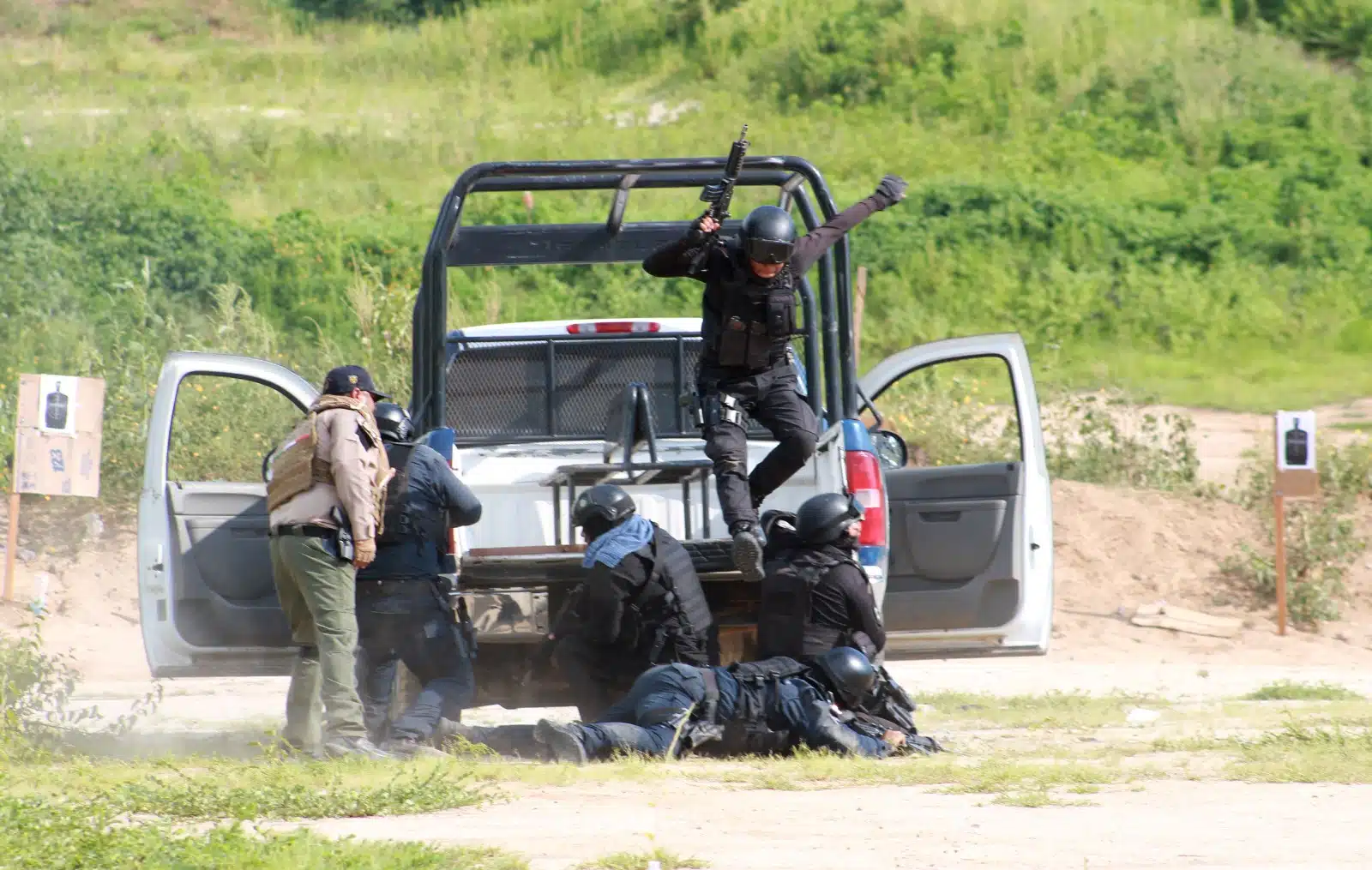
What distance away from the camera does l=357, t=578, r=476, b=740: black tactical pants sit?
7949mm

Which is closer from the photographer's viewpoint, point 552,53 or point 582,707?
point 582,707

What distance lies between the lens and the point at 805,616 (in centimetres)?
780

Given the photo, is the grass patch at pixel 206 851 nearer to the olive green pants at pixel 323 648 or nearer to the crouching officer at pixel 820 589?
the olive green pants at pixel 323 648

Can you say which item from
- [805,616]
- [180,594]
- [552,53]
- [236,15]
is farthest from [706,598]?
[236,15]

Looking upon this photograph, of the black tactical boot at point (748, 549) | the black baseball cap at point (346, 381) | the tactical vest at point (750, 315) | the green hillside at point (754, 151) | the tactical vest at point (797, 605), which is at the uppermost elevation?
the green hillside at point (754, 151)

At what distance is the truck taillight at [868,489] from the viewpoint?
793 cm

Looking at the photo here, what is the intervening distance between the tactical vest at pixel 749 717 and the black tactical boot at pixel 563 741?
1.54 feet

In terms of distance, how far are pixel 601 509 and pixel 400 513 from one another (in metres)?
0.85

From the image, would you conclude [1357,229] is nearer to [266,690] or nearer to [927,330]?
[927,330]

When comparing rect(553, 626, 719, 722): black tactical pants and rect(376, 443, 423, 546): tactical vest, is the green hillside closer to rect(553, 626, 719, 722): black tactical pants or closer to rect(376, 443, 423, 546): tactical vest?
rect(376, 443, 423, 546): tactical vest

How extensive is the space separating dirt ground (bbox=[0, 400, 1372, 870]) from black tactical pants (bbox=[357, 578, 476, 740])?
1339mm

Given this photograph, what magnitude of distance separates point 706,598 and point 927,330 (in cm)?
1388

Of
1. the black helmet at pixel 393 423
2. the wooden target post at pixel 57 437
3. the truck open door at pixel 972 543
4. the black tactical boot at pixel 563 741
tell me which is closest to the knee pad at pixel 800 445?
the truck open door at pixel 972 543

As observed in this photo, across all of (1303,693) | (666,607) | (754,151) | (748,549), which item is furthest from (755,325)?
(754,151)
